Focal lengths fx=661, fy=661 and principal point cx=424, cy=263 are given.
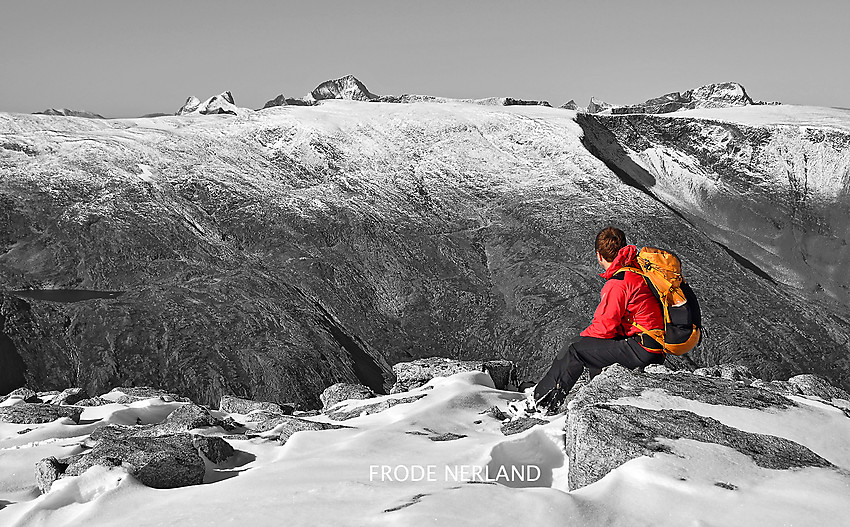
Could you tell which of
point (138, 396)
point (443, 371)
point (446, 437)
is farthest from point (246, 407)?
point (446, 437)

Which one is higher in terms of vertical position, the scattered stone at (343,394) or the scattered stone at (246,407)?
the scattered stone at (246,407)

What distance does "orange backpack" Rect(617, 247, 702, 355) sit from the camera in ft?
35.2

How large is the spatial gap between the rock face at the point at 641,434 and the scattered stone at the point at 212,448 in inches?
201

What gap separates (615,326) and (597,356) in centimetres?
69

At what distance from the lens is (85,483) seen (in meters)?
7.93

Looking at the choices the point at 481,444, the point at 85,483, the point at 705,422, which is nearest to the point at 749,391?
the point at 705,422

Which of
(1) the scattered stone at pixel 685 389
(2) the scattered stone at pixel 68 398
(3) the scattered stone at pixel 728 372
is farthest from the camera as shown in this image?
(3) the scattered stone at pixel 728 372

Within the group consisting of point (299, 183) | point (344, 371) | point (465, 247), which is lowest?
point (344, 371)

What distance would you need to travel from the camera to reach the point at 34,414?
13.5 m

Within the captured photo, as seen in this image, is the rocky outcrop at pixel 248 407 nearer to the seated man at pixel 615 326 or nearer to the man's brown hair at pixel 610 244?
the seated man at pixel 615 326

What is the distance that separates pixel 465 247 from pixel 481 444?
56.6 meters

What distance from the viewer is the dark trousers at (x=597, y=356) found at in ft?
36.9

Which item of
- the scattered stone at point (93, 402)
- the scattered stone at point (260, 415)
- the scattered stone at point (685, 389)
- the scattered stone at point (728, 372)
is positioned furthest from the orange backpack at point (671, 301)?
the scattered stone at point (93, 402)

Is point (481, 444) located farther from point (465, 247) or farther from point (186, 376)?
point (465, 247)
